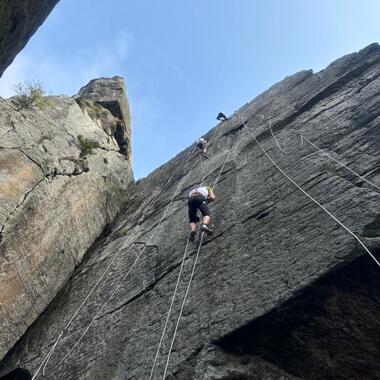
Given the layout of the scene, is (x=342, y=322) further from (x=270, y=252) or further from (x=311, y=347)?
(x=270, y=252)

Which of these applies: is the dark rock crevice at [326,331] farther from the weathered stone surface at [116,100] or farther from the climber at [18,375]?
the weathered stone surface at [116,100]

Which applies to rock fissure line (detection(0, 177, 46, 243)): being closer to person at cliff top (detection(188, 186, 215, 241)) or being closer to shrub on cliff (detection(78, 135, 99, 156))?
shrub on cliff (detection(78, 135, 99, 156))

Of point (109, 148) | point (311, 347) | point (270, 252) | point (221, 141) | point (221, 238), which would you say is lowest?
point (311, 347)

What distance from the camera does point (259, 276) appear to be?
185 inches

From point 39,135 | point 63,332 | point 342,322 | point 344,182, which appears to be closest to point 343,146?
point 344,182

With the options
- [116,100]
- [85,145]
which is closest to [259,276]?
[85,145]

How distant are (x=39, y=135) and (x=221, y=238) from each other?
16.1ft

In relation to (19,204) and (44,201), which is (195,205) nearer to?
(44,201)

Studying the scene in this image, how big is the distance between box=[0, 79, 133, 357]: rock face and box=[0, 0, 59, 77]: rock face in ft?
8.17

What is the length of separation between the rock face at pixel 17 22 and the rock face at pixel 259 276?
3.65m

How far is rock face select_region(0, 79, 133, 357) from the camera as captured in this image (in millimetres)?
6848

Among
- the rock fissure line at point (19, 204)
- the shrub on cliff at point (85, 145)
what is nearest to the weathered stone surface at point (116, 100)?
the shrub on cliff at point (85, 145)

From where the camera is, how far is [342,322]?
A: 3812 millimetres

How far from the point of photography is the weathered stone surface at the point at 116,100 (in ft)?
46.8
